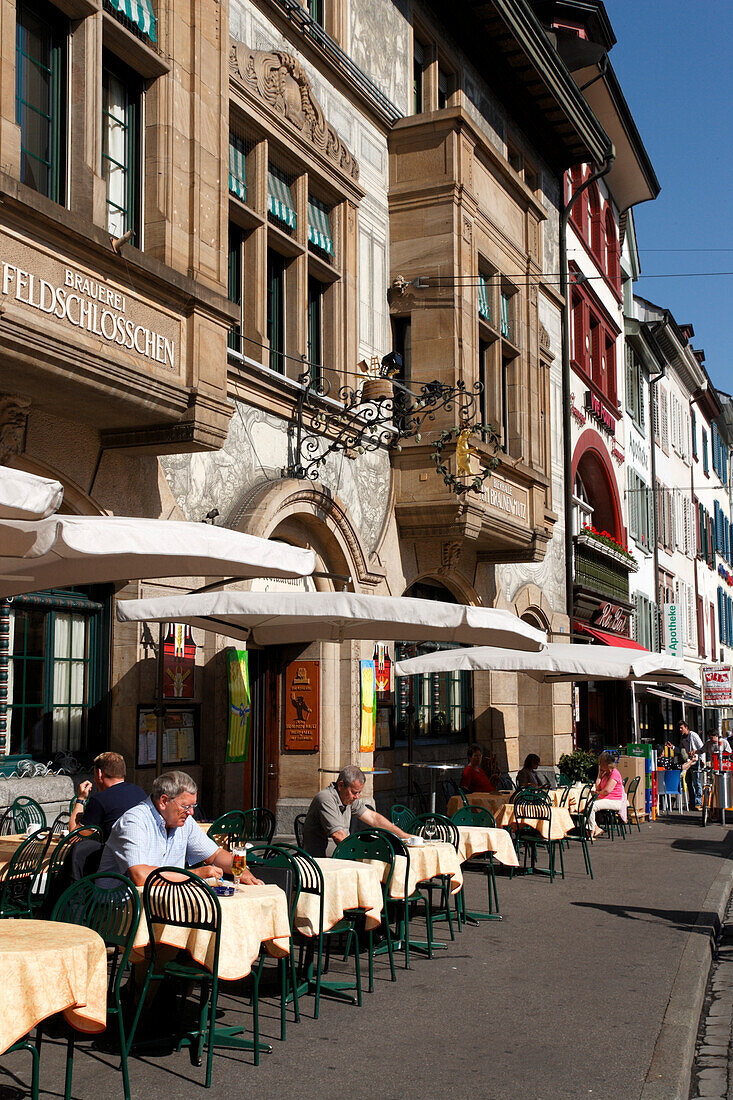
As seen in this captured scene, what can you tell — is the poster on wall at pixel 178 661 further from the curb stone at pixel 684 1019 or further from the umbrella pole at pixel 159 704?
Answer: the curb stone at pixel 684 1019

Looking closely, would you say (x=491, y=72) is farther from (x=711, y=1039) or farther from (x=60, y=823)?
(x=711, y=1039)

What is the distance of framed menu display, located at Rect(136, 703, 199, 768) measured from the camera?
11516 millimetres

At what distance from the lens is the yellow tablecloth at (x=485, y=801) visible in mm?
13789

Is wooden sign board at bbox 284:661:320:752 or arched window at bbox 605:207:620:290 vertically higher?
arched window at bbox 605:207:620:290

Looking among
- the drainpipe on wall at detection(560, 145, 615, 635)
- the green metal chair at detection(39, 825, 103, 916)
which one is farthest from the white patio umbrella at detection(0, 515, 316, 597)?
the drainpipe on wall at detection(560, 145, 615, 635)

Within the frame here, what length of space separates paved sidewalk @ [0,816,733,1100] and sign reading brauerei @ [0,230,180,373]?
5144 mm

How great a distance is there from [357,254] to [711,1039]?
12120 mm

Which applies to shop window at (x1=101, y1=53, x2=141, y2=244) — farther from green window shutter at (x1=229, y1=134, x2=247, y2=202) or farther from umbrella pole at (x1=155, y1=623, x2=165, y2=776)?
umbrella pole at (x1=155, y1=623, x2=165, y2=776)

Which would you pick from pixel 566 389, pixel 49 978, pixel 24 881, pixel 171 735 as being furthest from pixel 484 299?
pixel 49 978

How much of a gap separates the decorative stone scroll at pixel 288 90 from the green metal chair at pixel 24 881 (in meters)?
9.40

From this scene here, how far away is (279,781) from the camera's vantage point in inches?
595

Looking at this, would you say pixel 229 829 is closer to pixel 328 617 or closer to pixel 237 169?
pixel 328 617

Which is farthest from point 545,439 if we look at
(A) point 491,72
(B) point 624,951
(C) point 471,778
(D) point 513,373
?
(B) point 624,951

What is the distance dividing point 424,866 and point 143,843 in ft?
9.68
